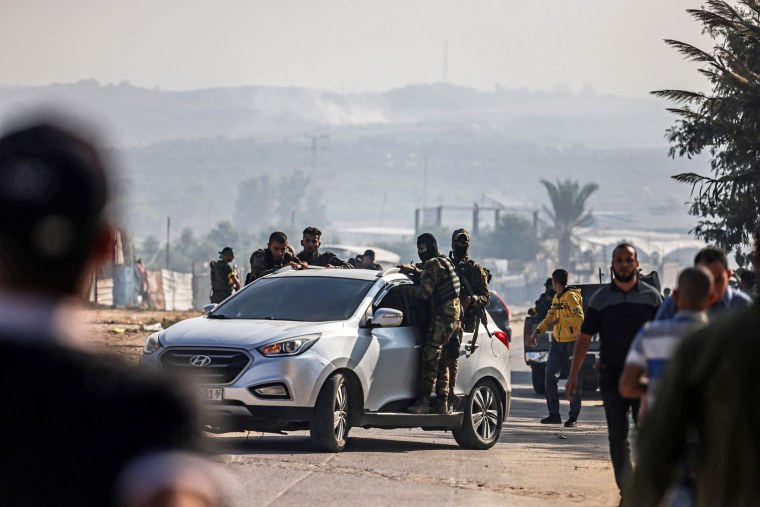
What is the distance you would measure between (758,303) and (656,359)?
8.81ft

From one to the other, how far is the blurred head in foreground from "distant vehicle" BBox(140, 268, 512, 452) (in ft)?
31.2

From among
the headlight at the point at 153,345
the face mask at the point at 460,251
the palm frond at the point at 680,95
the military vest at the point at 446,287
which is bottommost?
the headlight at the point at 153,345

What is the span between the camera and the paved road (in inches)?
419

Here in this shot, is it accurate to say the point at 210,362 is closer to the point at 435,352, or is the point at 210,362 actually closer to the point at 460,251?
the point at 435,352

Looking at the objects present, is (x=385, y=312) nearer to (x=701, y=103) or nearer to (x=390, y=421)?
(x=390, y=421)

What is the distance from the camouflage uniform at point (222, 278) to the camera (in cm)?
2202

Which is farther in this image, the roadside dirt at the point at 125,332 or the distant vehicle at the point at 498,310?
the distant vehicle at the point at 498,310

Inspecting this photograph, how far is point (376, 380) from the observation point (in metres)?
13.6

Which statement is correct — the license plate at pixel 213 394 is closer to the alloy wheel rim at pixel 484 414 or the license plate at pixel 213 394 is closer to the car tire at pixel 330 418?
the car tire at pixel 330 418

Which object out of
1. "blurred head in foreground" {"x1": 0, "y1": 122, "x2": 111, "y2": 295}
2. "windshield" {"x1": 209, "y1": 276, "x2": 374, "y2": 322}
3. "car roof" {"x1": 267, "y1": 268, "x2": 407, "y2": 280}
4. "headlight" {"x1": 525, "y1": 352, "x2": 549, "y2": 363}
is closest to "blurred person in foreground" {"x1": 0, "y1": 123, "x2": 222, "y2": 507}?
"blurred head in foreground" {"x1": 0, "y1": 122, "x2": 111, "y2": 295}

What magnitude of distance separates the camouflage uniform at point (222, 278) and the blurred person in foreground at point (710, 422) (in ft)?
58.6

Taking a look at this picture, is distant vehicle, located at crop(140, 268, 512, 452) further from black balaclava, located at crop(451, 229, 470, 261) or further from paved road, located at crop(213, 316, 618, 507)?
black balaclava, located at crop(451, 229, 470, 261)

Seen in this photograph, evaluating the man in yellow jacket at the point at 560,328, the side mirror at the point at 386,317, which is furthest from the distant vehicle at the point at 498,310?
the side mirror at the point at 386,317

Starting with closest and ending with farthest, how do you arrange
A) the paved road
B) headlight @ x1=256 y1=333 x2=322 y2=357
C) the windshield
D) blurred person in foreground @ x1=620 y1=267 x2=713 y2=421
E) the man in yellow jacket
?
1. blurred person in foreground @ x1=620 y1=267 x2=713 y2=421
2. the paved road
3. headlight @ x1=256 y1=333 x2=322 y2=357
4. the windshield
5. the man in yellow jacket
